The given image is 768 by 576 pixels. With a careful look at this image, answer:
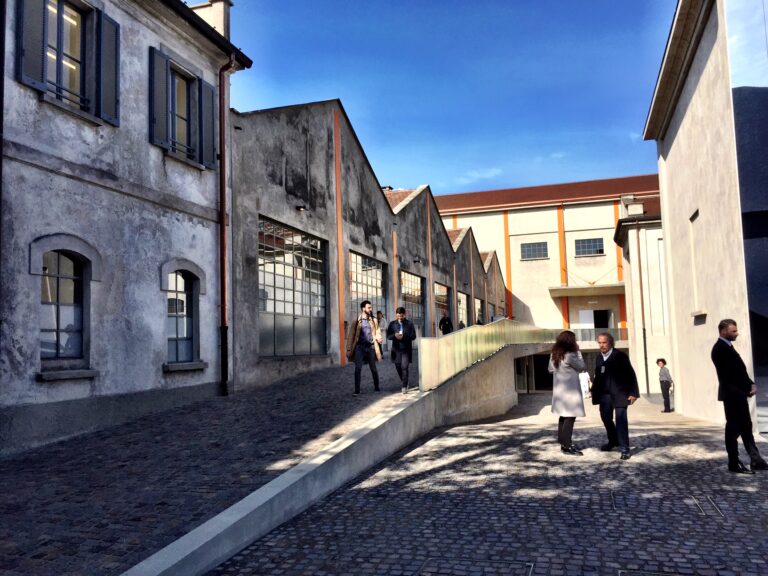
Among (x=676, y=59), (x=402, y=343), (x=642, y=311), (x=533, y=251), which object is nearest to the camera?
(x=402, y=343)

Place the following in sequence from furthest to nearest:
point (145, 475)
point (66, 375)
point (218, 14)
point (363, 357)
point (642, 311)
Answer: point (642, 311) < point (218, 14) < point (363, 357) < point (66, 375) < point (145, 475)

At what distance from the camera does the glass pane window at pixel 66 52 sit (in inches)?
351

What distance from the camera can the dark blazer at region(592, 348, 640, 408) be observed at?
784 cm

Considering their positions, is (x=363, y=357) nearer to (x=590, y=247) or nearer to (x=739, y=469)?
(x=739, y=469)

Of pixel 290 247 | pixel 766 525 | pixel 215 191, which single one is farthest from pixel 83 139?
pixel 766 525

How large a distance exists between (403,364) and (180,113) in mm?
5990

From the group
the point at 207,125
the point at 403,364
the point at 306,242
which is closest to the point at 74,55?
the point at 207,125

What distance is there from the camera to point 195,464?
7.07m

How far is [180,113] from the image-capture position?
11680mm

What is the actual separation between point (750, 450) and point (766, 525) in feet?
6.53

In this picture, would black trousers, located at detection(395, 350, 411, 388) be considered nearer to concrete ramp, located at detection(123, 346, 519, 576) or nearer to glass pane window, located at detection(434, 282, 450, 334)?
concrete ramp, located at detection(123, 346, 519, 576)

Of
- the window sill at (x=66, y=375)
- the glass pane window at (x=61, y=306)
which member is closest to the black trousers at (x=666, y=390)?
the window sill at (x=66, y=375)

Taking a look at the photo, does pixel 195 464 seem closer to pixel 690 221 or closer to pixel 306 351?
pixel 306 351

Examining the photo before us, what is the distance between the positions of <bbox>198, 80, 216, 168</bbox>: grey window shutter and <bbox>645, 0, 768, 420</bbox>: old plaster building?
27.2 feet
